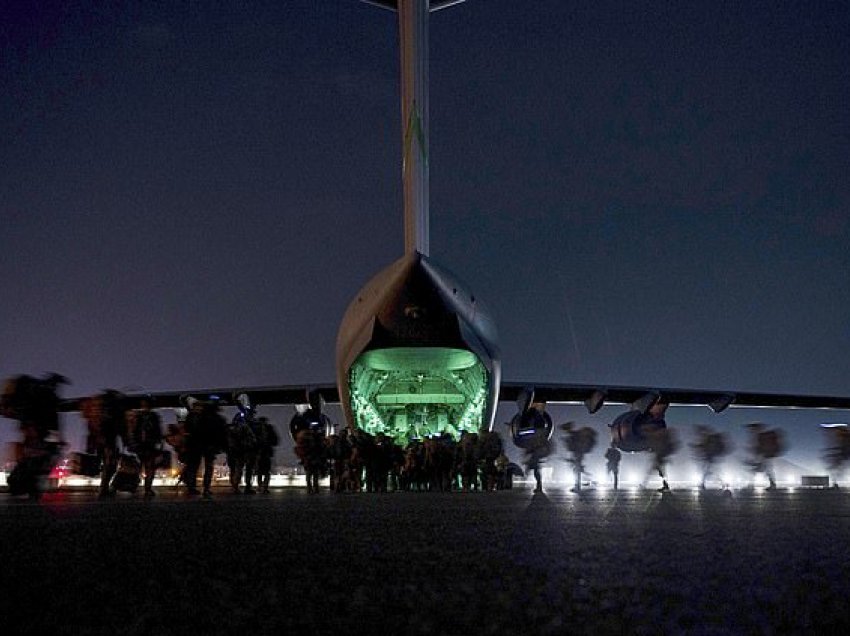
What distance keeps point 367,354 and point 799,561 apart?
60.6ft

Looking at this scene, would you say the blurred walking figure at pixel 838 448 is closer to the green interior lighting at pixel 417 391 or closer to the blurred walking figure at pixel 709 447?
the blurred walking figure at pixel 709 447

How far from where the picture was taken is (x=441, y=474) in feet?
61.8

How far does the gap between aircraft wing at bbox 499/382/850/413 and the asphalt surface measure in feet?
85.3

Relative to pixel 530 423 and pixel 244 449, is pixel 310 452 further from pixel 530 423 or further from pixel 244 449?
pixel 530 423

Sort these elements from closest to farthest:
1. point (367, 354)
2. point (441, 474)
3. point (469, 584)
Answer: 1. point (469, 584)
2. point (441, 474)
3. point (367, 354)

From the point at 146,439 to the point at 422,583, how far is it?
404 inches

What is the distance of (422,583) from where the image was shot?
1.81 metres

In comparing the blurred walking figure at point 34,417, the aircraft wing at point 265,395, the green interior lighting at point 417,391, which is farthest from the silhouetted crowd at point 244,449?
the aircraft wing at point 265,395

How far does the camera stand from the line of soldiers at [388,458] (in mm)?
15871

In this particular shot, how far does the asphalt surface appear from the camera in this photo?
1.29 meters

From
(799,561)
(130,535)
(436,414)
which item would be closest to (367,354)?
(436,414)

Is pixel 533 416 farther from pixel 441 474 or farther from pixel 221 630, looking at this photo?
pixel 221 630

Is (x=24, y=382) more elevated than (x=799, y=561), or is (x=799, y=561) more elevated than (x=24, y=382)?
(x=24, y=382)

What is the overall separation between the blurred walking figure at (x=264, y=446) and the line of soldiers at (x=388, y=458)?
57 cm
